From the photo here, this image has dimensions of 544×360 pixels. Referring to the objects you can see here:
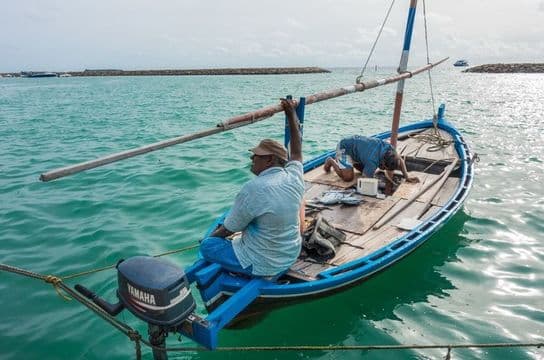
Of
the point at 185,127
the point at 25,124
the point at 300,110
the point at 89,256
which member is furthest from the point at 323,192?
the point at 25,124

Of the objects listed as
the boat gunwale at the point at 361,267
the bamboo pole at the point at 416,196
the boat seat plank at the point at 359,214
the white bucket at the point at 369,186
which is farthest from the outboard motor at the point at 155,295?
the white bucket at the point at 369,186

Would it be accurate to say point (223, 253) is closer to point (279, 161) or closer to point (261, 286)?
point (261, 286)

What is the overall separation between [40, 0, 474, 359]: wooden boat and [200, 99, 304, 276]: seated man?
0.74 ft

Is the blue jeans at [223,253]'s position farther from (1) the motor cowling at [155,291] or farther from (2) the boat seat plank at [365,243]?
(2) the boat seat plank at [365,243]

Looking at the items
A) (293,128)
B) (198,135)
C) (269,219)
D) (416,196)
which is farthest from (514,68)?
(198,135)

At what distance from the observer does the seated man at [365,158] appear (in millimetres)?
8312

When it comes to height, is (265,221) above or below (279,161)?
below

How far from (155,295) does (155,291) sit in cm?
3

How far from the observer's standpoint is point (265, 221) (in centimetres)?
422

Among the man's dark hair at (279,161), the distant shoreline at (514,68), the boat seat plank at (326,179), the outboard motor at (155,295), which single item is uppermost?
the distant shoreline at (514,68)

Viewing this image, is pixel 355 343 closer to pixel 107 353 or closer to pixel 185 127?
pixel 107 353

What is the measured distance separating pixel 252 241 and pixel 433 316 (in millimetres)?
3159

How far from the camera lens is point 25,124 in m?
24.3

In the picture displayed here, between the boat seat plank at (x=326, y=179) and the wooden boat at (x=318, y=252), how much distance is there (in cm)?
2
